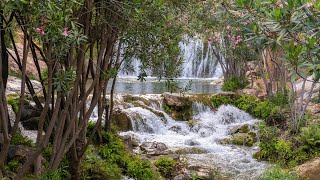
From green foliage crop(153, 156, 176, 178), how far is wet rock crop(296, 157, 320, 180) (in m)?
2.64

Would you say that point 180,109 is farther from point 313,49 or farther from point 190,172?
point 313,49

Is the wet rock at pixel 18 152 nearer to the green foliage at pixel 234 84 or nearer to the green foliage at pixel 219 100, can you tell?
the green foliage at pixel 219 100

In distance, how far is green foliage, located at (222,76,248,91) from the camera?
18078 millimetres

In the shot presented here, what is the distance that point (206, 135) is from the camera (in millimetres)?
12430

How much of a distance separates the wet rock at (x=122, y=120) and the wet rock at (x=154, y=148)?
1.99m

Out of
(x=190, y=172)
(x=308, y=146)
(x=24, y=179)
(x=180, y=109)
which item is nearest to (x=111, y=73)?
(x=24, y=179)

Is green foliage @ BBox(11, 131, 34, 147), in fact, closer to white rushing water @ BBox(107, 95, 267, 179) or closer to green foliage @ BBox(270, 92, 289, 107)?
white rushing water @ BBox(107, 95, 267, 179)

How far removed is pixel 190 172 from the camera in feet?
26.5

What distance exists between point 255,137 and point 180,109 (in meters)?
3.57

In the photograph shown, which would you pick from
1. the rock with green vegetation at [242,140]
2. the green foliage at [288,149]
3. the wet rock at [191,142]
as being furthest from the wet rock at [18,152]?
the rock with green vegetation at [242,140]

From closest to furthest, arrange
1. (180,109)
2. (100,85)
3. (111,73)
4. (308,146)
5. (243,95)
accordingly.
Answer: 1. (111,73)
2. (100,85)
3. (308,146)
4. (180,109)
5. (243,95)

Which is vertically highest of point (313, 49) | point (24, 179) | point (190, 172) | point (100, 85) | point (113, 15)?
point (113, 15)

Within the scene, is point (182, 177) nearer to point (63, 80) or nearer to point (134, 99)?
point (63, 80)

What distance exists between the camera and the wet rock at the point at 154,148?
987cm
